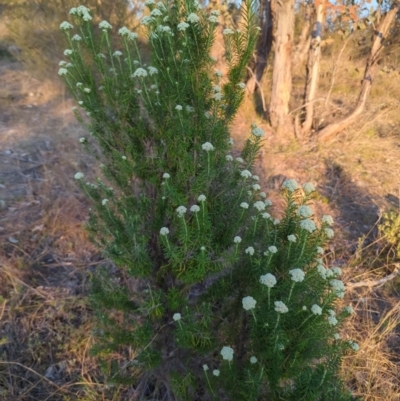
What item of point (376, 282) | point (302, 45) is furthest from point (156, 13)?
point (302, 45)

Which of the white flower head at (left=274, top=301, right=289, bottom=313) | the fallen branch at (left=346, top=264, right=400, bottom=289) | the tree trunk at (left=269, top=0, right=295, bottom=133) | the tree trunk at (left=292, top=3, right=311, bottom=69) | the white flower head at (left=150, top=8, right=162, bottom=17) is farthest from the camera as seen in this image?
the tree trunk at (left=292, top=3, right=311, bottom=69)

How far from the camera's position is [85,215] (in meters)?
4.20

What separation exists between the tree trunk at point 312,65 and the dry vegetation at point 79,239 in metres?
0.44

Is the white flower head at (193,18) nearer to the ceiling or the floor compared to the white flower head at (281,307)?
nearer to the ceiling

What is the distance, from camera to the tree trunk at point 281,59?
5652 mm

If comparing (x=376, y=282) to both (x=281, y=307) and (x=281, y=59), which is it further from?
(x=281, y=59)

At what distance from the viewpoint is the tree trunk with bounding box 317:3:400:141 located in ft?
18.2

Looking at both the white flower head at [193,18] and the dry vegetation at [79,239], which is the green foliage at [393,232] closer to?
the dry vegetation at [79,239]

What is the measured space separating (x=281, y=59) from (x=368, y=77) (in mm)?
1566

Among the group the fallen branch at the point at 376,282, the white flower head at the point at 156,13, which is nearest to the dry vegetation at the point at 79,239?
the fallen branch at the point at 376,282

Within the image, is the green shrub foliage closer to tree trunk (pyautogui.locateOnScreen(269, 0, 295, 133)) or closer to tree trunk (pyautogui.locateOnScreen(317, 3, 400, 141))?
tree trunk (pyautogui.locateOnScreen(269, 0, 295, 133))

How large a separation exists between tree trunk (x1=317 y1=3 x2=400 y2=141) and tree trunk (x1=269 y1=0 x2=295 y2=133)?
2.75 feet

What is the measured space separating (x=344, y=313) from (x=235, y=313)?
24.0 inches

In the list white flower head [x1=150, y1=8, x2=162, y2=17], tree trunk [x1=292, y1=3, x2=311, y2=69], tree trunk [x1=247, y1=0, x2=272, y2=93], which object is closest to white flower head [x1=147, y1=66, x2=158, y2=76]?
white flower head [x1=150, y1=8, x2=162, y2=17]
